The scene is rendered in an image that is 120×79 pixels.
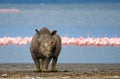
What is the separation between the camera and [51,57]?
159ft

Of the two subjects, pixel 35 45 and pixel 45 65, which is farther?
pixel 35 45

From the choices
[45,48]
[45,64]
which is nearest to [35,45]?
[45,48]

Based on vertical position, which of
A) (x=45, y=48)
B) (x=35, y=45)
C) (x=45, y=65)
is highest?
(x=35, y=45)

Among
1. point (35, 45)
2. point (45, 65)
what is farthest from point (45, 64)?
point (35, 45)

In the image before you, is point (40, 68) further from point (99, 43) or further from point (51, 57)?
point (99, 43)

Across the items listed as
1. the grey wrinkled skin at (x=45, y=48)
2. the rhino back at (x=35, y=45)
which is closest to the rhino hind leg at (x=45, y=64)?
the grey wrinkled skin at (x=45, y=48)

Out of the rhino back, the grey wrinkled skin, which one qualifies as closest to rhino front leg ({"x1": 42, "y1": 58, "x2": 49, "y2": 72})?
the grey wrinkled skin

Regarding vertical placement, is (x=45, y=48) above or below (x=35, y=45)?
below

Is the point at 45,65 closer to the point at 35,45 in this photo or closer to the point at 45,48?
the point at 45,48

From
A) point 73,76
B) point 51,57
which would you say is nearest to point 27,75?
point 73,76

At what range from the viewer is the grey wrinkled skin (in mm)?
47781

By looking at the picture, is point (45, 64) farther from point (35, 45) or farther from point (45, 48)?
point (35, 45)

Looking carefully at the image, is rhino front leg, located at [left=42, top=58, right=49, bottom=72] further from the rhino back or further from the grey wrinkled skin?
the rhino back

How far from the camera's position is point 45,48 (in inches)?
1882
